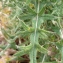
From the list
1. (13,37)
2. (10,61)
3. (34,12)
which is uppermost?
(34,12)

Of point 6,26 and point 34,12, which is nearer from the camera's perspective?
point 34,12

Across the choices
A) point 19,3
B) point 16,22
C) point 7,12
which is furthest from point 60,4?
point 7,12

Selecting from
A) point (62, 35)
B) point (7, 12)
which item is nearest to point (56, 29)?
point (62, 35)

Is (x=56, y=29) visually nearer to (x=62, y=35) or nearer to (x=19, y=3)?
(x=62, y=35)

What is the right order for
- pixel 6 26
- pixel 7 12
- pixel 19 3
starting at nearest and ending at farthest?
pixel 19 3
pixel 6 26
pixel 7 12

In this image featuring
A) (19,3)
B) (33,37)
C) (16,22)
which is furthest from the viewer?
(16,22)

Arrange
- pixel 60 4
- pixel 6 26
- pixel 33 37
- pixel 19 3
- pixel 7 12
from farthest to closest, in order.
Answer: pixel 7 12, pixel 6 26, pixel 19 3, pixel 60 4, pixel 33 37

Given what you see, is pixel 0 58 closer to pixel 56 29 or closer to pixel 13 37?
pixel 13 37

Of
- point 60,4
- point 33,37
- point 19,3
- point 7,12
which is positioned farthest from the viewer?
point 7,12

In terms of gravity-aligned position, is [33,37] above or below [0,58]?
above
